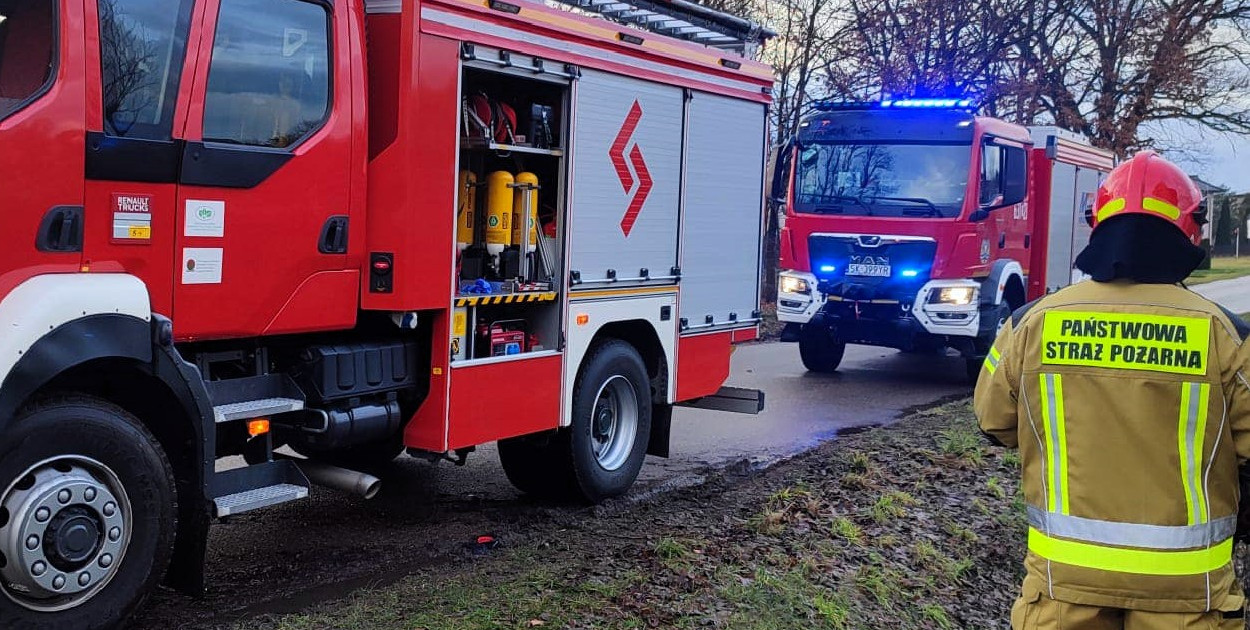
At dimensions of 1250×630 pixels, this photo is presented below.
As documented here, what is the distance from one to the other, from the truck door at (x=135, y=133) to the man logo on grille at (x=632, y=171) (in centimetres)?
266

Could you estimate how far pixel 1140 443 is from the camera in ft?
9.61

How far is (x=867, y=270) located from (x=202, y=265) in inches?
346

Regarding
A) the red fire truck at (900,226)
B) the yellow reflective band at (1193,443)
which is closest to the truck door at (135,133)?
the yellow reflective band at (1193,443)

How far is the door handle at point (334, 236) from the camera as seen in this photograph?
5285 millimetres

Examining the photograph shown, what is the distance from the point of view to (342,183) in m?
5.33

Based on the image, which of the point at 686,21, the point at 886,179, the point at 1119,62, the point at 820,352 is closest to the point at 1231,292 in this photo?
the point at 1119,62

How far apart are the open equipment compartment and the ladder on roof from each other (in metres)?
0.80

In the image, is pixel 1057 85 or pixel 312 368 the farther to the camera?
pixel 1057 85

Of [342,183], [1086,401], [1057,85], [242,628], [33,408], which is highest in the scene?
[1057,85]

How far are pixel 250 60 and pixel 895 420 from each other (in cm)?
706

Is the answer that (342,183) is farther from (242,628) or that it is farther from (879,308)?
(879,308)

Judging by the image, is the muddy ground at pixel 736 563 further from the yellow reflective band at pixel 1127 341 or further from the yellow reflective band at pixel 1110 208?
the yellow reflective band at pixel 1110 208

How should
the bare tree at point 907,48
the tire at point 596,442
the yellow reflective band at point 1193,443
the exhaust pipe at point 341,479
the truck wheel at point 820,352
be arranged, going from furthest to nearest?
the bare tree at point 907,48
the truck wheel at point 820,352
the tire at point 596,442
the exhaust pipe at point 341,479
the yellow reflective band at point 1193,443

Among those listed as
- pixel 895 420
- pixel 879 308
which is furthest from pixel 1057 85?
pixel 895 420
